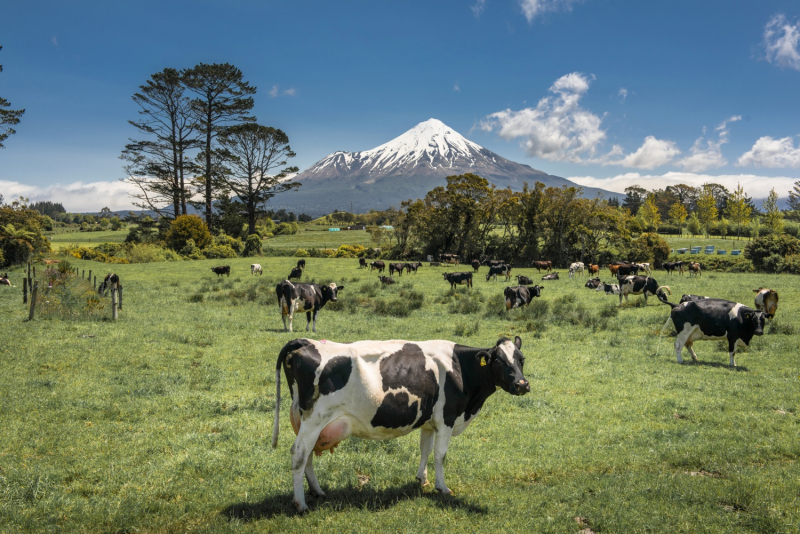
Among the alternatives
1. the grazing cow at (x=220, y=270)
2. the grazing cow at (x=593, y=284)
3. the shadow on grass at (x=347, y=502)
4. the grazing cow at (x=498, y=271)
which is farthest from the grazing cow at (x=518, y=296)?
the grazing cow at (x=220, y=270)

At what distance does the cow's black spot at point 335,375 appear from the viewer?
17.2ft

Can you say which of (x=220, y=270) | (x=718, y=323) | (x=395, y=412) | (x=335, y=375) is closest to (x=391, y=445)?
(x=395, y=412)

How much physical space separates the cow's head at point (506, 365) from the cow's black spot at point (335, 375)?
1.72 metres

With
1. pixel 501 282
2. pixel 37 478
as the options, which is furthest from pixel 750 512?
pixel 501 282

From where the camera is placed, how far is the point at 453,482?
6.07 m

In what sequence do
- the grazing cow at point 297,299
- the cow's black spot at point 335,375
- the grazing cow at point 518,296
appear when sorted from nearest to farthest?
the cow's black spot at point 335,375 < the grazing cow at point 297,299 < the grazing cow at point 518,296

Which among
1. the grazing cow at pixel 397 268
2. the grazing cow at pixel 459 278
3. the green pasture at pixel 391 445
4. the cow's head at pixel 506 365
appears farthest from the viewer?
the grazing cow at pixel 397 268

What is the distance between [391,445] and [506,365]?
2755mm

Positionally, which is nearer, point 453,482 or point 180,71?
point 453,482

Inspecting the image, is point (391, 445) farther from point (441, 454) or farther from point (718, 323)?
point (718, 323)

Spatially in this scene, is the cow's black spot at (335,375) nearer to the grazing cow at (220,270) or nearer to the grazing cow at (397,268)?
the grazing cow at (220,270)

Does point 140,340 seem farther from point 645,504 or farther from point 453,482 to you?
point 645,504

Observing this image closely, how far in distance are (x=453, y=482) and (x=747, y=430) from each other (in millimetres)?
5608

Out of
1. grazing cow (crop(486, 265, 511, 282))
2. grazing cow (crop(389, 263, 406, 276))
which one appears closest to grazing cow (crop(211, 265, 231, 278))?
grazing cow (crop(389, 263, 406, 276))
